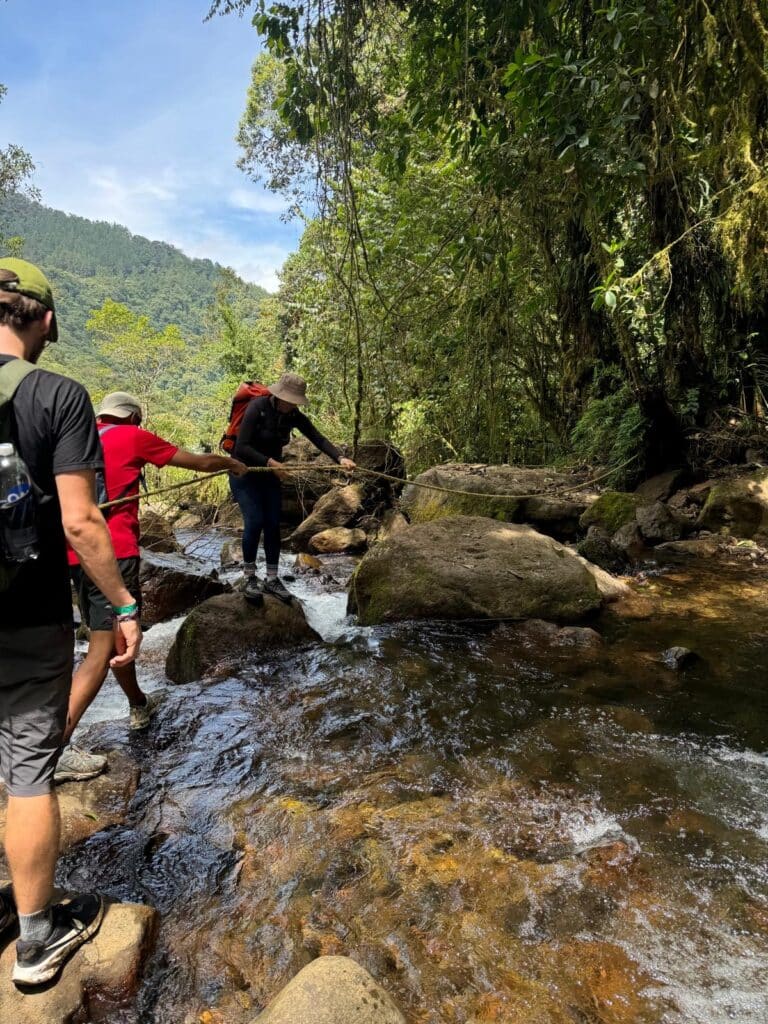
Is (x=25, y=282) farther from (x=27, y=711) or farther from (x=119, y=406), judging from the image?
(x=119, y=406)

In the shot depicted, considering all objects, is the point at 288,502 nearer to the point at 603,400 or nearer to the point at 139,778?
the point at 603,400

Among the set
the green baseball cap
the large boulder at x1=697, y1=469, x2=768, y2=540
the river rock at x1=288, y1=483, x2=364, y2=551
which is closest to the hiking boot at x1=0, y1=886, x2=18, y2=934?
the green baseball cap

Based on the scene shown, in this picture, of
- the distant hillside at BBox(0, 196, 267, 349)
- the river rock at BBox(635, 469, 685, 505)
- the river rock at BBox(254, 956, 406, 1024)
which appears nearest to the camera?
the river rock at BBox(254, 956, 406, 1024)

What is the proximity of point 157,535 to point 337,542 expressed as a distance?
3.24 meters

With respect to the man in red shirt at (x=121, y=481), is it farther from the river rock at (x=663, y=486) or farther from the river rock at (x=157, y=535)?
the river rock at (x=663, y=486)

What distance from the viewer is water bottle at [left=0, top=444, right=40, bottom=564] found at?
1.97m

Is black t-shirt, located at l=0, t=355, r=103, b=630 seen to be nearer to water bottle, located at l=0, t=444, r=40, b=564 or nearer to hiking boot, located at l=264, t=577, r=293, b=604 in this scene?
water bottle, located at l=0, t=444, r=40, b=564

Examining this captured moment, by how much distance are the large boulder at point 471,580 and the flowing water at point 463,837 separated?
37.8 inches

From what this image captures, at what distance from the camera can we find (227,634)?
563 cm

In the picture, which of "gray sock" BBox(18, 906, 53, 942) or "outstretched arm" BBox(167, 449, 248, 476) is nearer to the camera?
"gray sock" BBox(18, 906, 53, 942)

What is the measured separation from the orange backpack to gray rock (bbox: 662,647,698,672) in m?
4.30

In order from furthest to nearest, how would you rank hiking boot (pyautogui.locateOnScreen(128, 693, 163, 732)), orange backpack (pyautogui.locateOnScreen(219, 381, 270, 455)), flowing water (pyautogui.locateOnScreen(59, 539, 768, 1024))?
orange backpack (pyautogui.locateOnScreen(219, 381, 270, 455))
hiking boot (pyautogui.locateOnScreen(128, 693, 163, 732))
flowing water (pyautogui.locateOnScreen(59, 539, 768, 1024))

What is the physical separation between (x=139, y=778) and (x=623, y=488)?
9.54 metres

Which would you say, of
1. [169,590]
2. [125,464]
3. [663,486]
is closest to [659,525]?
[663,486]
